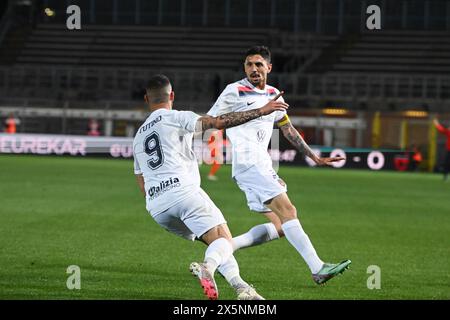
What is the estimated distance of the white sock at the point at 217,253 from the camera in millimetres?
7953

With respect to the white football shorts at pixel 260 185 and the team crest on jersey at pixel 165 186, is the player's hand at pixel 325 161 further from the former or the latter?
the team crest on jersey at pixel 165 186

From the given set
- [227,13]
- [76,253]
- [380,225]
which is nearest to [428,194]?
[380,225]

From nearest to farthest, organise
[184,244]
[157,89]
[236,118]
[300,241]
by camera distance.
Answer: [236,118], [157,89], [300,241], [184,244]

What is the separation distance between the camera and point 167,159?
8.20m

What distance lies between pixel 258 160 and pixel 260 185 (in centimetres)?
25

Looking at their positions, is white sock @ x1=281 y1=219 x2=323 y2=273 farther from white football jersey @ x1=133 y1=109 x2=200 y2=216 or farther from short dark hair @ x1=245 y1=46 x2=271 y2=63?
short dark hair @ x1=245 y1=46 x2=271 y2=63

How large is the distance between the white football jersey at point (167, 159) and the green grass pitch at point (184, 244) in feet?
3.25

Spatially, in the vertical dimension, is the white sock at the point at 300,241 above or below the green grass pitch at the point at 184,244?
above

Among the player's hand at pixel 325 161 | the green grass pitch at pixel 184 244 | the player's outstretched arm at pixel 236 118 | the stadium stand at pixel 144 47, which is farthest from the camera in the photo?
the stadium stand at pixel 144 47

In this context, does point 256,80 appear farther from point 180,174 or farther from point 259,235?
point 180,174

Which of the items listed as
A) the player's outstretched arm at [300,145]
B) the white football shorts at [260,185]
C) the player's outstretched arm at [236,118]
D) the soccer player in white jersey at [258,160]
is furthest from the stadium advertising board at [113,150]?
the player's outstretched arm at [236,118]

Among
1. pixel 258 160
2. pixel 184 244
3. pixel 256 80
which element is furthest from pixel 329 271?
pixel 184 244

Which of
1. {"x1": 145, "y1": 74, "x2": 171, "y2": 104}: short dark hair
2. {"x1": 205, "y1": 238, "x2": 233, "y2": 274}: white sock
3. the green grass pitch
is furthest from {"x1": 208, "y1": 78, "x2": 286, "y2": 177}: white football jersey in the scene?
{"x1": 205, "y1": 238, "x2": 233, "y2": 274}: white sock
